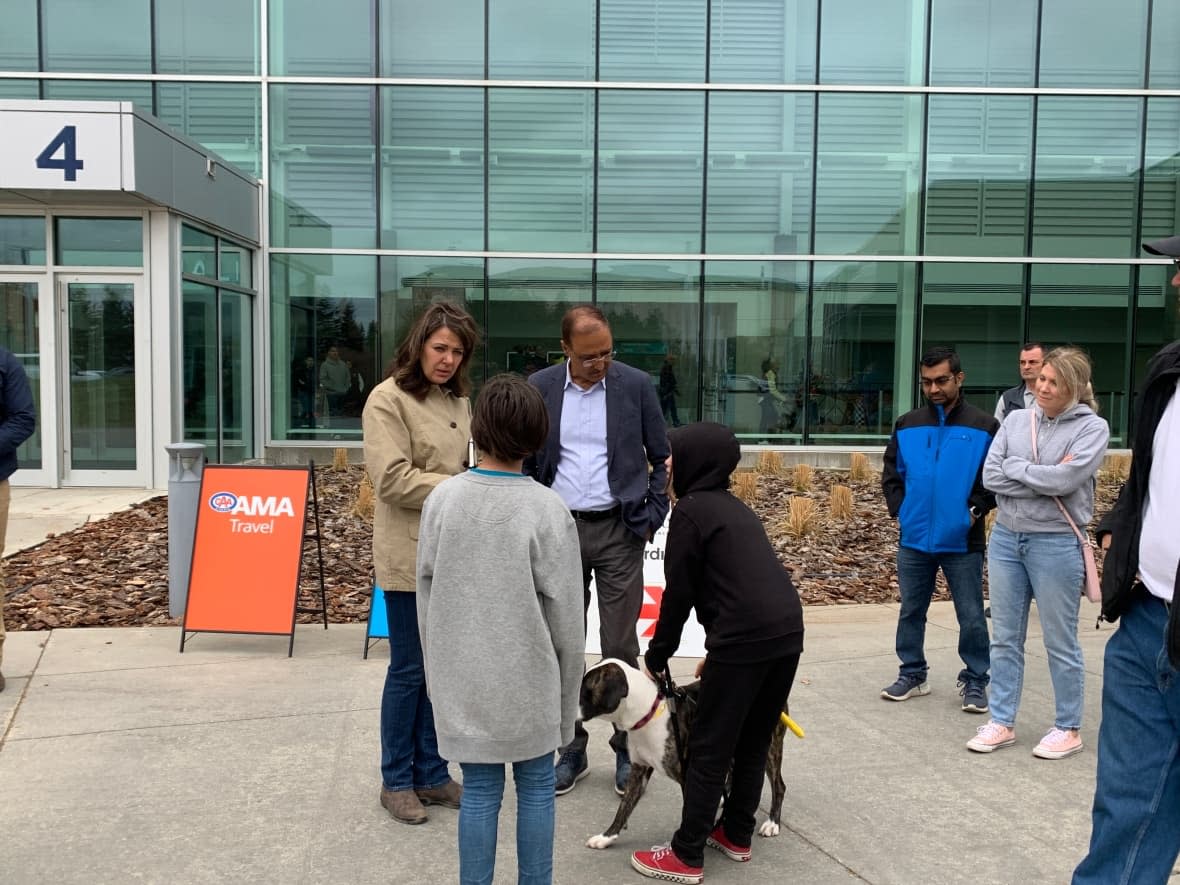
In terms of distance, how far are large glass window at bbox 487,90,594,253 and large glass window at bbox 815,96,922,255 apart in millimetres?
3736

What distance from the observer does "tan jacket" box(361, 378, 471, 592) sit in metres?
3.76

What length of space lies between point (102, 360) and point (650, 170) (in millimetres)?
8557

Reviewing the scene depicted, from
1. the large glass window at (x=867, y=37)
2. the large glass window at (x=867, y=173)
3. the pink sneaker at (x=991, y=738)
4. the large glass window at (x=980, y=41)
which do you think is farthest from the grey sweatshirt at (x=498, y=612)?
the large glass window at (x=980, y=41)

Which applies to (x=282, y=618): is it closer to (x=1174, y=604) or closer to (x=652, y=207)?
(x=1174, y=604)

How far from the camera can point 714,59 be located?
16.3m

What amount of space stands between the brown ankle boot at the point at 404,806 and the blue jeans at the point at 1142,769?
2276 millimetres

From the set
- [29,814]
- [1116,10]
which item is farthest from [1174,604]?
[1116,10]

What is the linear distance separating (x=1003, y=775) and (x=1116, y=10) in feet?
52.4

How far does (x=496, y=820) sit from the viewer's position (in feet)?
9.29

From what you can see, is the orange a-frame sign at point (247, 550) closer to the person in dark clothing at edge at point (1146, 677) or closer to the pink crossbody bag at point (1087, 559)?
the pink crossbody bag at point (1087, 559)

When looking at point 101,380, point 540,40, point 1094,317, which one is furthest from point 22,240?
point 1094,317

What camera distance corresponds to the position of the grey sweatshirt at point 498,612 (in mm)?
2730

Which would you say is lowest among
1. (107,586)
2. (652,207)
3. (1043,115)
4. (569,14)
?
(107,586)

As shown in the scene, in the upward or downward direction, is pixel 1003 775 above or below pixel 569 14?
below
